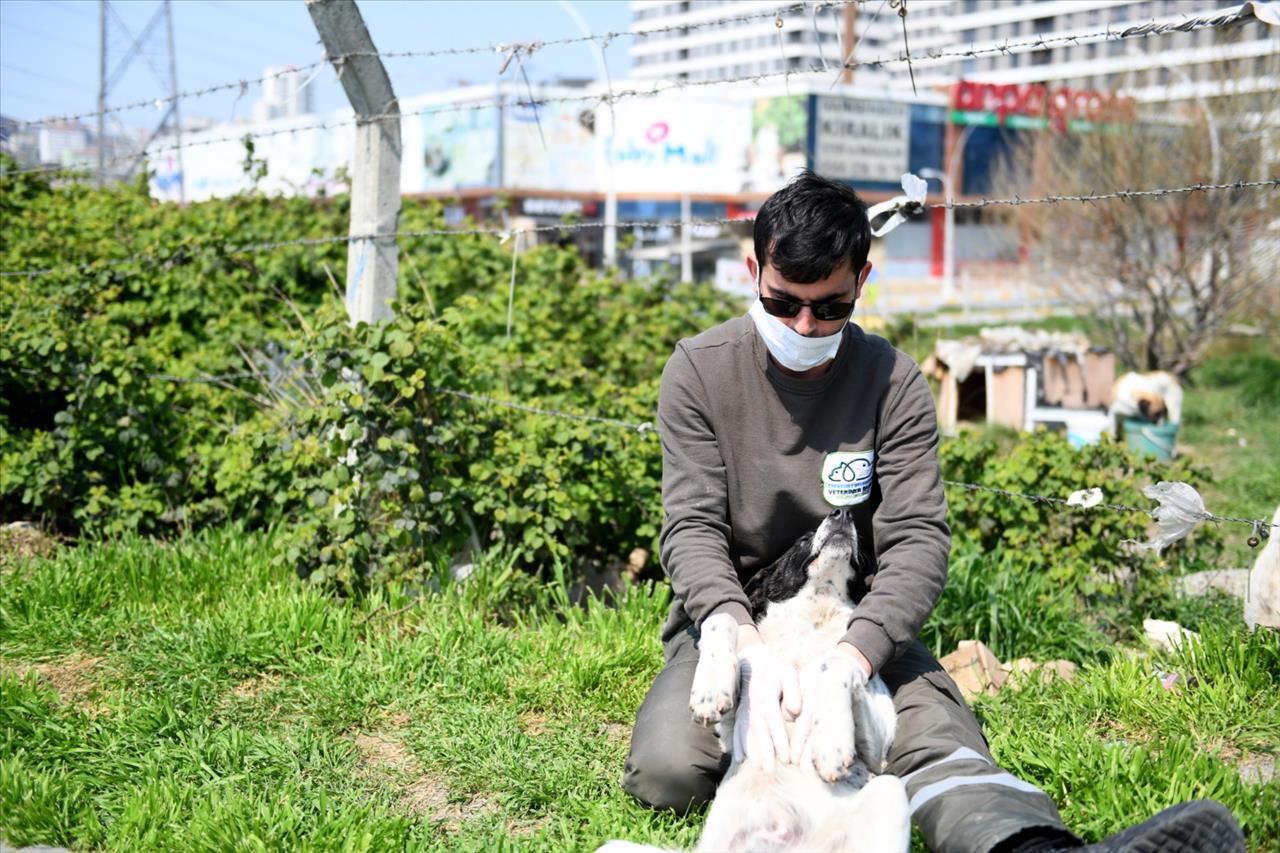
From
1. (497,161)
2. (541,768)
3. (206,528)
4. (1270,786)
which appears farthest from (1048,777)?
(497,161)

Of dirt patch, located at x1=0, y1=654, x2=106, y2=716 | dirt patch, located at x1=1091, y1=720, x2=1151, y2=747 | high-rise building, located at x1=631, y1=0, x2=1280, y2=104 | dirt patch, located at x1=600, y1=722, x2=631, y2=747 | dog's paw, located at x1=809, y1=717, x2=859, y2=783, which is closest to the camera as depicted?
dog's paw, located at x1=809, y1=717, x2=859, y2=783

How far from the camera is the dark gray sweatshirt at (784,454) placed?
9.37 ft

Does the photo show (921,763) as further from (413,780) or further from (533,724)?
(413,780)

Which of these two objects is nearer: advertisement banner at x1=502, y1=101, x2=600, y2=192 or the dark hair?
the dark hair

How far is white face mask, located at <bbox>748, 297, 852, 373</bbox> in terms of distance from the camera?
2.78 meters

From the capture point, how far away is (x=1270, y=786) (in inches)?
101

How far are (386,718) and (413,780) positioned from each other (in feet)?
1.22

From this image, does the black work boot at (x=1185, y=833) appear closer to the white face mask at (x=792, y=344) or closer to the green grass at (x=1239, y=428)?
the white face mask at (x=792, y=344)

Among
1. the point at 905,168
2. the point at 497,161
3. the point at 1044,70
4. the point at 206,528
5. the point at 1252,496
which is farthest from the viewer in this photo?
the point at 1044,70

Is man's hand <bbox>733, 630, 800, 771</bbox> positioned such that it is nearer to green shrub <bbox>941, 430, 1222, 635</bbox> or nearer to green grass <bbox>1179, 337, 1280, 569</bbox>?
green shrub <bbox>941, 430, 1222, 635</bbox>

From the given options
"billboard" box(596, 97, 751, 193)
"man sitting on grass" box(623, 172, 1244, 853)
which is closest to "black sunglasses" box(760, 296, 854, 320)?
"man sitting on grass" box(623, 172, 1244, 853)

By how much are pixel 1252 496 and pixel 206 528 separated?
6.18 metres

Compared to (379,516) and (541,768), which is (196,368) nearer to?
(379,516)

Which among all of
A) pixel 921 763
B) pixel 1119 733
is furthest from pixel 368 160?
pixel 1119 733
